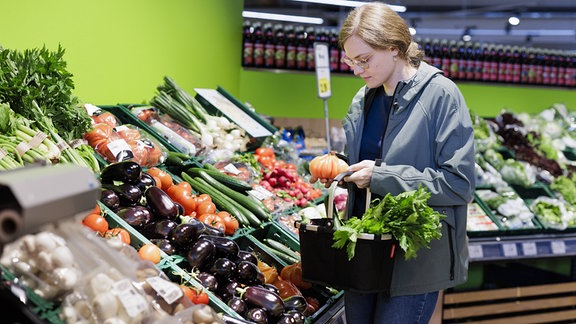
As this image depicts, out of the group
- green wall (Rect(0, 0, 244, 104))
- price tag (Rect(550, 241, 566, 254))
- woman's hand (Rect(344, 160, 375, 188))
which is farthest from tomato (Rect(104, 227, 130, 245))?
price tag (Rect(550, 241, 566, 254))

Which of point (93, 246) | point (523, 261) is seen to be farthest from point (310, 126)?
point (93, 246)

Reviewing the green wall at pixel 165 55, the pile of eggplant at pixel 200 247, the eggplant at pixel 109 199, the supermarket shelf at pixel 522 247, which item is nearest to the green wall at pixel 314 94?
the green wall at pixel 165 55

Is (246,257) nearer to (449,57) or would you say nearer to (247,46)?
(247,46)

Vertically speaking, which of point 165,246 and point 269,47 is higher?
point 269,47

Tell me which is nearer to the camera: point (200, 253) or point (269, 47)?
point (200, 253)

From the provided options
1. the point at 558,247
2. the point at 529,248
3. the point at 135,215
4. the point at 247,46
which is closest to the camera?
the point at 135,215

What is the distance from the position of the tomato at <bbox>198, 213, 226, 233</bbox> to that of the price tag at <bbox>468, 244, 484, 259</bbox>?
2.24 m

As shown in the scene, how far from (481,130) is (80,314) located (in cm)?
550

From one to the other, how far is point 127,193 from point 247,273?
2.22 feet

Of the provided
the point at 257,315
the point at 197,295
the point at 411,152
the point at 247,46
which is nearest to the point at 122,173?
the point at 197,295

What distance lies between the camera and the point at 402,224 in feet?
8.79

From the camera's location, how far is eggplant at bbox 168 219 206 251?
2996 millimetres

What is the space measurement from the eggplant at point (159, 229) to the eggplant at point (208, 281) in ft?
1.03

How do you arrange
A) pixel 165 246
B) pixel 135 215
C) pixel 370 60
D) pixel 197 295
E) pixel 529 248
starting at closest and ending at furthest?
Answer: 1. pixel 197 295
2. pixel 370 60
3. pixel 165 246
4. pixel 135 215
5. pixel 529 248
